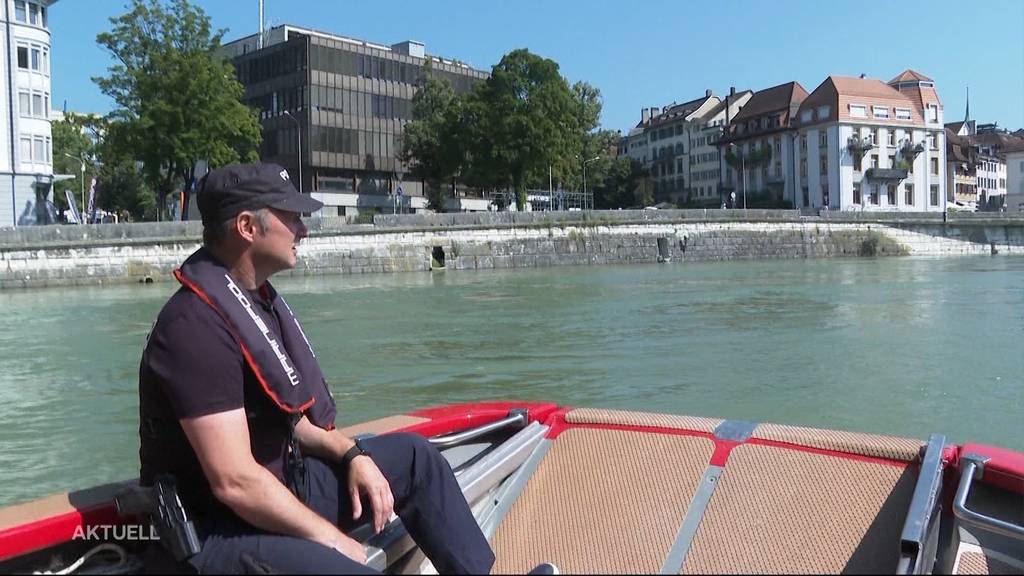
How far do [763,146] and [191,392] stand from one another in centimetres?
6573

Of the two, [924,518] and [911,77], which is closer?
[924,518]

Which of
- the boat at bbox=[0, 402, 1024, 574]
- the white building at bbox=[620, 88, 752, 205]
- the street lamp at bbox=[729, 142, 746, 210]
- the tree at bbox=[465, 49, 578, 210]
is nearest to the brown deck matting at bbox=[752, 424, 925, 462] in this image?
the boat at bbox=[0, 402, 1024, 574]

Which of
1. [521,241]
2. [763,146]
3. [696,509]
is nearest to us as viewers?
[696,509]

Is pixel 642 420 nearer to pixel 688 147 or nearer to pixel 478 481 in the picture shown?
pixel 478 481

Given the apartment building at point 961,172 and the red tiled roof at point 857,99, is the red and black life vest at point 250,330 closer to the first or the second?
the red tiled roof at point 857,99

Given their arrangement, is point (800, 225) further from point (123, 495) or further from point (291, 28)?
point (123, 495)

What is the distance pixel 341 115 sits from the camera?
53.9 m

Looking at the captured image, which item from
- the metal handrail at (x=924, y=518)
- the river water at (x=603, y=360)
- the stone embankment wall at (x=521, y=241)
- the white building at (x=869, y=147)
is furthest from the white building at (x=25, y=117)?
the white building at (x=869, y=147)

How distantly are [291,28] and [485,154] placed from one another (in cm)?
2711

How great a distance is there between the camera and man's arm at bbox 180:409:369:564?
192 cm

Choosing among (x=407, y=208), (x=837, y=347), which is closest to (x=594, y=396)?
(x=837, y=347)

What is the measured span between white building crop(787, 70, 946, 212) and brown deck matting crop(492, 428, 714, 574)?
57.2 m

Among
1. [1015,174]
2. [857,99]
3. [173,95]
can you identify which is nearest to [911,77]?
[857,99]

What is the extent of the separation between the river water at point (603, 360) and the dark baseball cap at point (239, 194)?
13.4 feet
